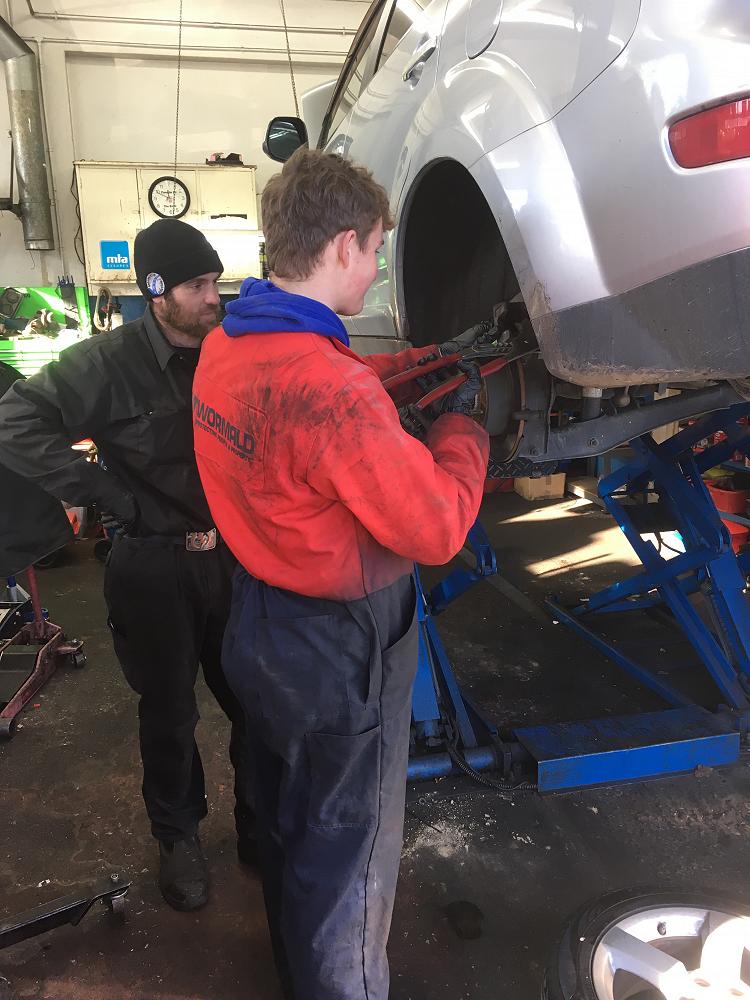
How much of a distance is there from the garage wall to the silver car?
5343mm

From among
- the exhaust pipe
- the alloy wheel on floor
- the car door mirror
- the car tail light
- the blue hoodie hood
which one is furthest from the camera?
the exhaust pipe

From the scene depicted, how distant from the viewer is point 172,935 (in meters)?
1.70

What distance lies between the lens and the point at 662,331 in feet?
3.39

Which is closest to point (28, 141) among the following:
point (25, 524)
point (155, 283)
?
point (25, 524)

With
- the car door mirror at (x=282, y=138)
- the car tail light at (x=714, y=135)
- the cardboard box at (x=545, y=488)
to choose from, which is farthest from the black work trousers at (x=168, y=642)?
the cardboard box at (x=545, y=488)

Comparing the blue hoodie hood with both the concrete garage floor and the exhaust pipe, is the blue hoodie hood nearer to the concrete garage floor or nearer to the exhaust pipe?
the concrete garage floor

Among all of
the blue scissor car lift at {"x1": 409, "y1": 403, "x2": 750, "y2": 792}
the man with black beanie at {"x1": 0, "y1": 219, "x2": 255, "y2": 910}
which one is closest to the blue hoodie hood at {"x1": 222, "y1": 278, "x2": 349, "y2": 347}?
the man with black beanie at {"x1": 0, "y1": 219, "x2": 255, "y2": 910}

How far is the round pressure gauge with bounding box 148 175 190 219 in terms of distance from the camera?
5.57 meters

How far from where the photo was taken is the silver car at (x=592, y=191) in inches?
36.1

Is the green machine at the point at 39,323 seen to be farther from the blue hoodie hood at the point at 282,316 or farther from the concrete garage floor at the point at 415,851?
the blue hoodie hood at the point at 282,316

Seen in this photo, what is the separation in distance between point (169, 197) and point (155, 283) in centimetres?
456

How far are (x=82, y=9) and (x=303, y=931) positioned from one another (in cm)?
738

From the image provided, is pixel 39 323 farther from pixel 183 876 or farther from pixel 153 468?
pixel 183 876

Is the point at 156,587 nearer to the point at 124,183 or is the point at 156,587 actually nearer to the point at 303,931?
the point at 303,931
